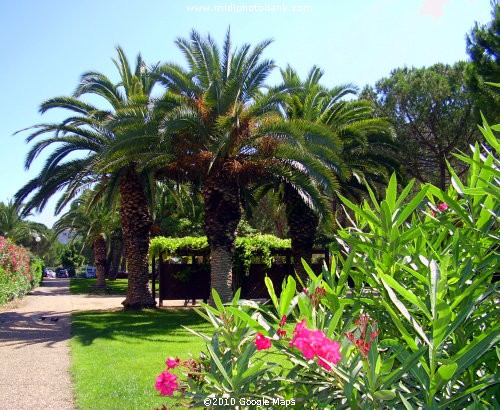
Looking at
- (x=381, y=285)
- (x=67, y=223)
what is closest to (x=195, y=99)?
(x=381, y=285)

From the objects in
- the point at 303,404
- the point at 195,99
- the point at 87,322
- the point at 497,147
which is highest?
the point at 195,99

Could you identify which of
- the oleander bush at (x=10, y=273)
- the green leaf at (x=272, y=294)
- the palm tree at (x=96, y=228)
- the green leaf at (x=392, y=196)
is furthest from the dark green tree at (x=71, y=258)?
the green leaf at (x=392, y=196)

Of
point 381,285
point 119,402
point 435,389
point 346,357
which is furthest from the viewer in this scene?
point 119,402

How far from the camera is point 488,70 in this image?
14672 mm

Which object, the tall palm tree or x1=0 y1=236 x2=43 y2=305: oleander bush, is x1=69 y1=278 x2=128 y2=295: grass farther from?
the tall palm tree

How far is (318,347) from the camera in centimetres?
214

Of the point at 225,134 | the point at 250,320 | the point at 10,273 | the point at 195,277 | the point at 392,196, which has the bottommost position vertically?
the point at 195,277

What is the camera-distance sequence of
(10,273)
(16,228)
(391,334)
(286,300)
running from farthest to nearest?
(16,228)
(10,273)
(391,334)
(286,300)

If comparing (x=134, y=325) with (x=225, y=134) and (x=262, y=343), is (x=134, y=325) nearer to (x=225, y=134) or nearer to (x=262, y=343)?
(x=225, y=134)

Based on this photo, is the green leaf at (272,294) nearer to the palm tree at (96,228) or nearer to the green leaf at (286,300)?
the green leaf at (286,300)

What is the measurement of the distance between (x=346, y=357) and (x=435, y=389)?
1.54 feet

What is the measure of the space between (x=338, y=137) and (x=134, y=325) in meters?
8.04

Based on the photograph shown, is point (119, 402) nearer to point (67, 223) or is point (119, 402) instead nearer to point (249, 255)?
point (249, 255)

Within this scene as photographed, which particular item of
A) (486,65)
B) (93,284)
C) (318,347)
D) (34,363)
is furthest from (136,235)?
(93,284)
